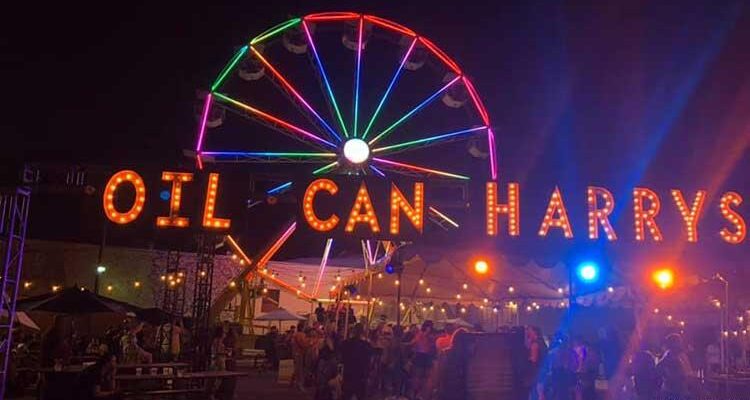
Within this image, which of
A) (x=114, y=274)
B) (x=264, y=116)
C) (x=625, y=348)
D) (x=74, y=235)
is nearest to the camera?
(x=625, y=348)

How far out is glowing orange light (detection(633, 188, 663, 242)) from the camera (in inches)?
509

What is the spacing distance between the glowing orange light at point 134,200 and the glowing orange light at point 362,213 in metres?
3.53

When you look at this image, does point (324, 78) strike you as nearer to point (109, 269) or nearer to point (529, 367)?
point (529, 367)

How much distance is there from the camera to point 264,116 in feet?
70.1

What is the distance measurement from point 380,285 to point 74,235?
22.4 metres

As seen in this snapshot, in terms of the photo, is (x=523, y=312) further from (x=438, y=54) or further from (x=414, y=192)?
(x=414, y=192)

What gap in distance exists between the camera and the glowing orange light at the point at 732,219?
13.3 meters

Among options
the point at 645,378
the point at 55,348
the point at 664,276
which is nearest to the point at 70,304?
the point at 55,348

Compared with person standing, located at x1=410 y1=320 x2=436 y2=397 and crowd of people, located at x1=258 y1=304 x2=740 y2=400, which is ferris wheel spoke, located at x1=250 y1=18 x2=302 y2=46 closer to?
crowd of people, located at x1=258 y1=304 x2=740 y2=400

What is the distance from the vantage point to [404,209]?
12.1 meters

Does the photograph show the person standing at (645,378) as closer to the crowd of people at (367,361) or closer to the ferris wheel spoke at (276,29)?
the crowd of people at (367,361)

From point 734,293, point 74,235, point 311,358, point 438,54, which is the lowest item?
point 311,358

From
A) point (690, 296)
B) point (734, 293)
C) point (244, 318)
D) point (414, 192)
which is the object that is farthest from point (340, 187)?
point (244, 318)

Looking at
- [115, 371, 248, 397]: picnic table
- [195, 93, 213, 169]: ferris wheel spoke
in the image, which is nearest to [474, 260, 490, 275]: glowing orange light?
[115, 371, 248, 397]: picnic table
